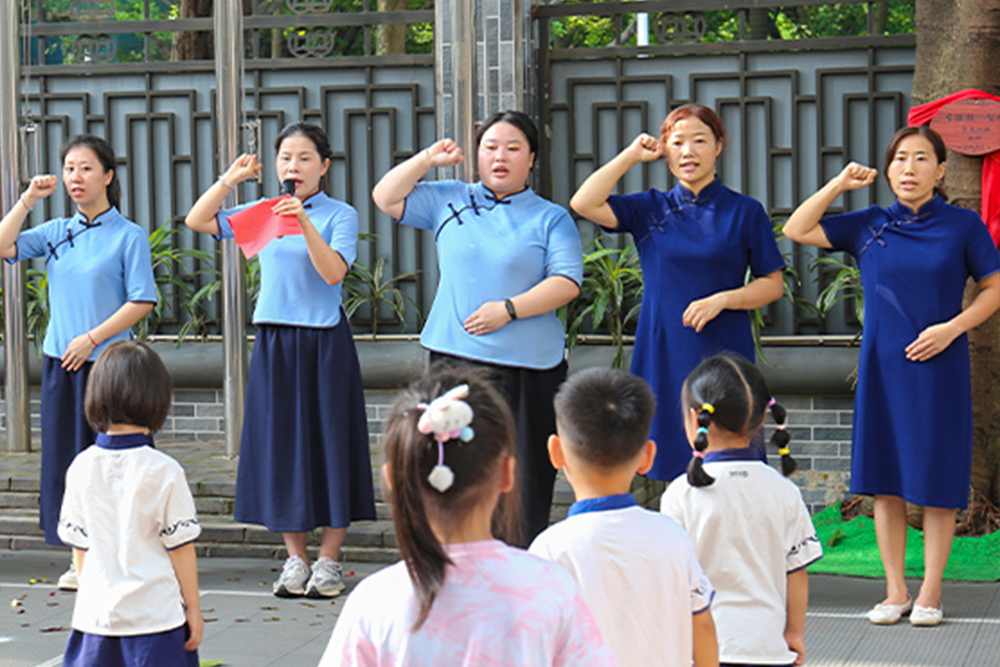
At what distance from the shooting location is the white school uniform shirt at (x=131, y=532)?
3.03 m

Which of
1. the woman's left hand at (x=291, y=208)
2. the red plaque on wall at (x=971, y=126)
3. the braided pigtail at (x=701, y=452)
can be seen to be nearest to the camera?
the braided pigtail at (x=701, y=452)

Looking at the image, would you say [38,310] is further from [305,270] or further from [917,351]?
[917,351]

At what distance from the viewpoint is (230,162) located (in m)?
6.53

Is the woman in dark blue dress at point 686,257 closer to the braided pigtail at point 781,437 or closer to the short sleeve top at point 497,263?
the short sleeve top at point 497,263

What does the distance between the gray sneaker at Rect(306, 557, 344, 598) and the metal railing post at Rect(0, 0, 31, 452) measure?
2.51 metres

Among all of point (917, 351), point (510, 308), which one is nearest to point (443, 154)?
point (510, 308)

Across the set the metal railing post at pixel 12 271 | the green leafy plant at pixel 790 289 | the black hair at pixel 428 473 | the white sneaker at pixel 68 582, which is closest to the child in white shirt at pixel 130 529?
the black hair at pixel 428 473

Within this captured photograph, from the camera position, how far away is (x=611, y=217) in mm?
4391

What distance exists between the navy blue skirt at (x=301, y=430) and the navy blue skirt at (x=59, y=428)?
600mm

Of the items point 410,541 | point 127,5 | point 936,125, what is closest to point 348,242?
point 936,125

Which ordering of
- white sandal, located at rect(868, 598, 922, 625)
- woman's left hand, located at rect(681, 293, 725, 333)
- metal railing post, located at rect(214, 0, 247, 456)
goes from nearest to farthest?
1. woman's left hand, located at rect(681, 293, 725, 333)
2. white sandal, located at rect(868, 598, 922, 625)
3. metal railing post, located at rect(214, 0, 247, 456)

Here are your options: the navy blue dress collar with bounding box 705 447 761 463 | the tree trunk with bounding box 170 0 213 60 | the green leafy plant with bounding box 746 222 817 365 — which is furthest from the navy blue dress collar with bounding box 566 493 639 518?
the tree trunk with bounding box 170 0 213 60

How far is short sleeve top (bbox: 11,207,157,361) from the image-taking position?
4941mm

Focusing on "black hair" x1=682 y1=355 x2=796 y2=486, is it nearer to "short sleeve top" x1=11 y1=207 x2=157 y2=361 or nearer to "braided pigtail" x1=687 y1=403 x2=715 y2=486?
"braided pigtail" x1=687 y1=403 x2=715 y2=486
